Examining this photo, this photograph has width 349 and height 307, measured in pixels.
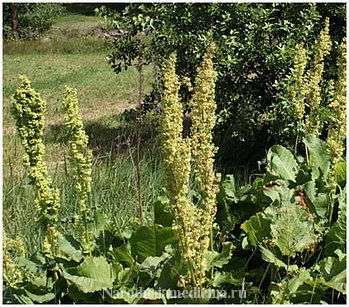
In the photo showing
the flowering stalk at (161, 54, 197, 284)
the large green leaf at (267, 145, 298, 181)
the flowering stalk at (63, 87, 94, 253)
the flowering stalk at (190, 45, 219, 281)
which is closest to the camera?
the flowering stalk at (161, 54, 197, 284)

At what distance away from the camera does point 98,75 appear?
629 inches

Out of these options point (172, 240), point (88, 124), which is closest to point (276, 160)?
point (172, 240)

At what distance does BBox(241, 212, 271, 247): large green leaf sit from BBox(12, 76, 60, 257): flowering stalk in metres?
0.92

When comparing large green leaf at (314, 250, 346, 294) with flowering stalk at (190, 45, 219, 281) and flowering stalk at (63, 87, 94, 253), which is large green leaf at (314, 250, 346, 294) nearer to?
flowering stalk at (190, 45, 219, 281)

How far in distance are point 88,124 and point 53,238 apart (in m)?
7.52

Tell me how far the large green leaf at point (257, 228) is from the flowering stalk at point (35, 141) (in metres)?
0.92

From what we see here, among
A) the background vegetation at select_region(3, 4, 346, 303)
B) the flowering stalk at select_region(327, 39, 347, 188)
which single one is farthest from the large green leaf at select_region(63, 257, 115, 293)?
the flowering stalk at select_region(327, 39, 347, 188)

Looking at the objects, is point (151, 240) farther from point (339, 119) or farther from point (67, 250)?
point (339, 119)

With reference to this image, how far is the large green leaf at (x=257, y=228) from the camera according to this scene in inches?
123

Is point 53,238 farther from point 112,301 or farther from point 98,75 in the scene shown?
point 98,75

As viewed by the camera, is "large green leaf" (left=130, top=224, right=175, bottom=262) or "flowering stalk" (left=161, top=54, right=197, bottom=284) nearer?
"flowering stalk" (left=161, top=54, right=197, bottom=284)

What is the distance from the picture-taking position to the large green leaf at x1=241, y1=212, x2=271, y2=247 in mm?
3119

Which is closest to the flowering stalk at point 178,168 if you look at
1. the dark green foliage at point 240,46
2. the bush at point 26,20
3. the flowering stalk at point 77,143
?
the flowering stalk at point 77,143

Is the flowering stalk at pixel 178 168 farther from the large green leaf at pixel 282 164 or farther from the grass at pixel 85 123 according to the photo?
the large green leaf at pixel 282 164
